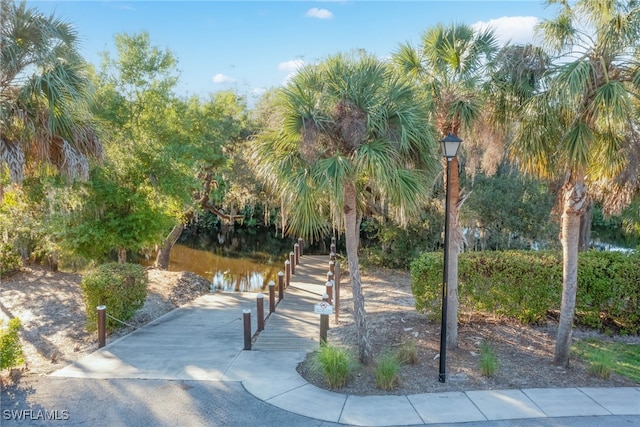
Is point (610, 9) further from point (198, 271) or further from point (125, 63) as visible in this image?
point (198, 271)

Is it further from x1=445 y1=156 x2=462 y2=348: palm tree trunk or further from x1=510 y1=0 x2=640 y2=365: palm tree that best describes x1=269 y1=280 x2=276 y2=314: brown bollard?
x1=510 y1=0 x2=640 y2=365: palm tree

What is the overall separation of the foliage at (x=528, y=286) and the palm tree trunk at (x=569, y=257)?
1.97 metres

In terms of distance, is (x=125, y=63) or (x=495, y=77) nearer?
(x=495, y=77)

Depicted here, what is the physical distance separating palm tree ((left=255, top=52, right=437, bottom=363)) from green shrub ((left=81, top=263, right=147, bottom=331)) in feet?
16.5

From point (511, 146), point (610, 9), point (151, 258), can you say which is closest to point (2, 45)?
point (511, 146)

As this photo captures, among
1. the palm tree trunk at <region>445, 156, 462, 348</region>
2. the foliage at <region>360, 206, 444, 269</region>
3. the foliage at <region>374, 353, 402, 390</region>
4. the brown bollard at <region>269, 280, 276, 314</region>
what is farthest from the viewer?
the foliage at <region>360, 206, 444, 269</region>

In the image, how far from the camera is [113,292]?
990cm

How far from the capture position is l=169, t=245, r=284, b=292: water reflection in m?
20.0

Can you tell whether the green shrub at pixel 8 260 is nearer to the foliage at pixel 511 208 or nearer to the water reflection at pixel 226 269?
the water reflection at pixel 226 269

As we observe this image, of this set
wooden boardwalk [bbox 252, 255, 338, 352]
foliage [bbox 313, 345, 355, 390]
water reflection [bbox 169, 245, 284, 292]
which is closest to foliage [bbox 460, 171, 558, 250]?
wooden boardwalk [bbox 252, 255, 338, 352]

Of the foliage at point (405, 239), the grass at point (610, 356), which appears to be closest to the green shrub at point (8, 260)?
the foliage at point (405, 239)

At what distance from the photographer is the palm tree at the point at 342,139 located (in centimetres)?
680

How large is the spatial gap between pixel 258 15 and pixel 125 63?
16.8 feet

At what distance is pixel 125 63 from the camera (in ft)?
46.6
